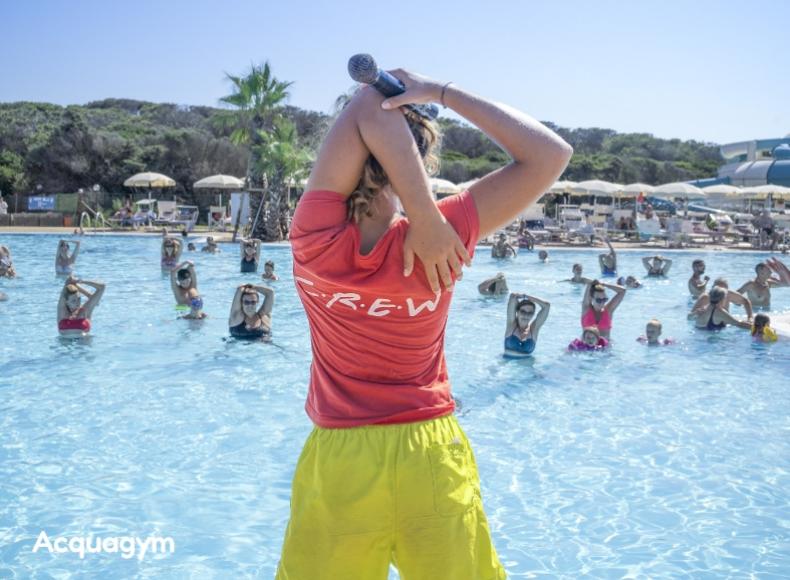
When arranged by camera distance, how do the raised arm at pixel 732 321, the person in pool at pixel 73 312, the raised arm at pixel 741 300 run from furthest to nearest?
1. the raised arm at pixel 741 300
2. the raised arm at pixel 732 321
3. the person in pool at pixel 73 312

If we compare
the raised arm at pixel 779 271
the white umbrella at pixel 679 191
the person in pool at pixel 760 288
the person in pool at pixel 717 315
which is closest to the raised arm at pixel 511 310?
the person in pool at pixel 717 315

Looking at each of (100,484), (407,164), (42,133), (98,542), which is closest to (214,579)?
(98,542)

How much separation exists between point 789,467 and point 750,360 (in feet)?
13.6

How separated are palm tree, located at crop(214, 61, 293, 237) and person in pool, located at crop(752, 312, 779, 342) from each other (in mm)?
19590

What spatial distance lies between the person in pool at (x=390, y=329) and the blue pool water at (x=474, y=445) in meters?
2.99

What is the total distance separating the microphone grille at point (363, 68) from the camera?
4.72 feet

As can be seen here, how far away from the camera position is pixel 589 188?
3375 centimetres

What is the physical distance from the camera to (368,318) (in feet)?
5.40

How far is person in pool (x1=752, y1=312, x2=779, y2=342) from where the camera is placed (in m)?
10.6

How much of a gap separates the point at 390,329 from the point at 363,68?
0.56 metres

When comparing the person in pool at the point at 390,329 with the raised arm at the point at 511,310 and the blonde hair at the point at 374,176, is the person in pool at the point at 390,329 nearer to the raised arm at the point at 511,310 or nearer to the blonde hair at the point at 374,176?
the blonde hair at the point at 374,176

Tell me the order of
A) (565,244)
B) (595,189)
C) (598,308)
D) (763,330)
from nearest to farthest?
(598,308) → (763,330) → (565,244) → (595,189)

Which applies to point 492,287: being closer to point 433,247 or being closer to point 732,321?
point 732,321

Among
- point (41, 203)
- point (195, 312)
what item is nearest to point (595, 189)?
point (195, 312)
